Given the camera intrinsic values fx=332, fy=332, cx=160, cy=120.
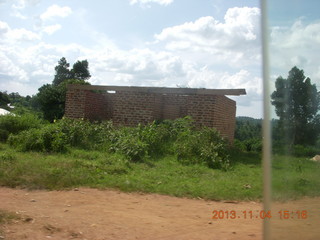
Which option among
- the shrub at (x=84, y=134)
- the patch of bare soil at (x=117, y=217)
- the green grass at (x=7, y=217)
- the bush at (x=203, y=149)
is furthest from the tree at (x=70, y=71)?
the green grass at (x=7, y=217)

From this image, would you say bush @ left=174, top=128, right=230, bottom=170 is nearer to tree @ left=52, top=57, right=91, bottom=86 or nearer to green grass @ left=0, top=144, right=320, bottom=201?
green grass @ left=0, top=144, right=320, bottom=201

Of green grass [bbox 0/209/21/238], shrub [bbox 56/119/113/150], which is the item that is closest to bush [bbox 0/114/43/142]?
shrub [bbox 56/119/113/150]

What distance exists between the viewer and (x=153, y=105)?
34.5 ft

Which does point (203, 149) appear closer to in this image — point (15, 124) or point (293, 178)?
point (293, 178)

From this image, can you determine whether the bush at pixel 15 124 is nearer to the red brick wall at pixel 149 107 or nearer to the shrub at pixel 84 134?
the red brick wall at pixel 149 107

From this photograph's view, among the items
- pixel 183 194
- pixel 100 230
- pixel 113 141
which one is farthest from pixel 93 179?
pixel 113 141

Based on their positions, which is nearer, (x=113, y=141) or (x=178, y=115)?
(x=113, y=141)

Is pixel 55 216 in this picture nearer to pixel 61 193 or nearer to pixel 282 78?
pixel 61 193

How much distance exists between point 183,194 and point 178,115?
18.0 feet

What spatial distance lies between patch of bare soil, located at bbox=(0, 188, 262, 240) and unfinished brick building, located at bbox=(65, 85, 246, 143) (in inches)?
188

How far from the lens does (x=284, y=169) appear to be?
2193mm

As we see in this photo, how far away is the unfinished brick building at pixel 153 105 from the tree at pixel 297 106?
675 centimetres

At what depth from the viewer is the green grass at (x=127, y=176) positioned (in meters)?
5.64

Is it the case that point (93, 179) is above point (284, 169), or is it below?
below
